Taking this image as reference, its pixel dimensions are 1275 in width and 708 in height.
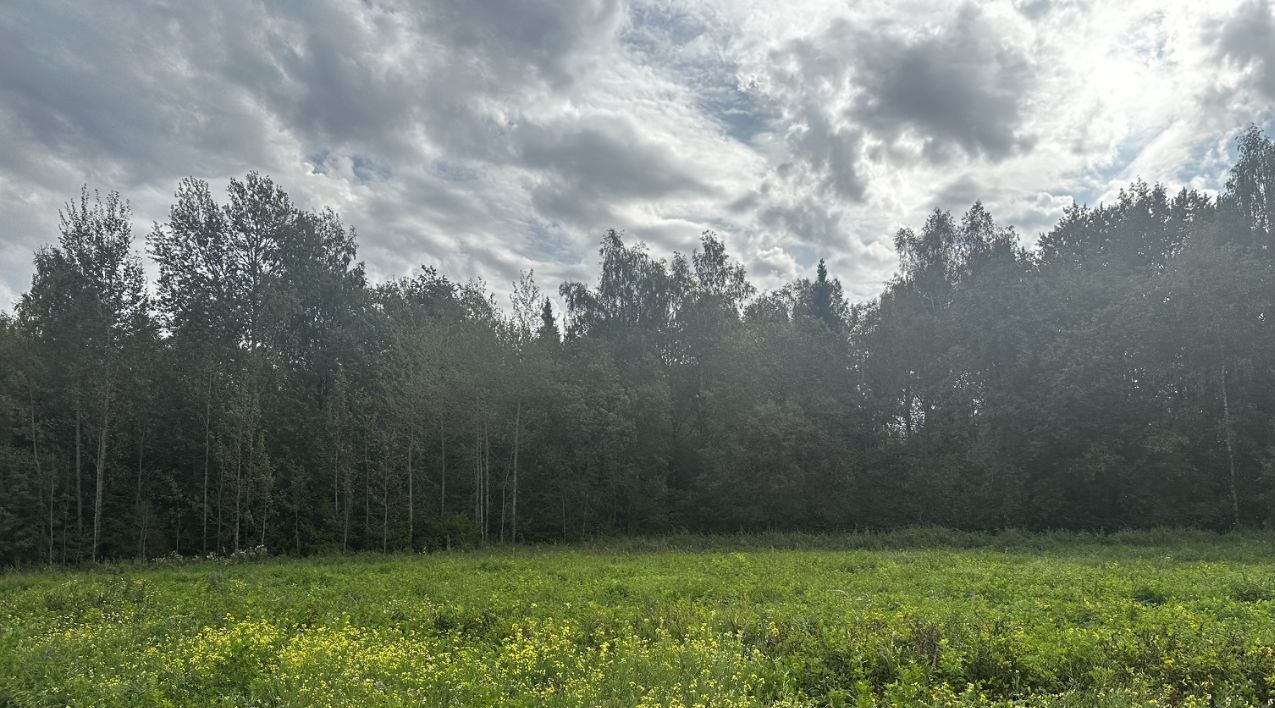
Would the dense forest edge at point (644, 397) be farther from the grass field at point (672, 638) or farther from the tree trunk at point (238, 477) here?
the grass field at point (672, 638)

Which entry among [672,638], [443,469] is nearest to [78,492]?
[443,469]

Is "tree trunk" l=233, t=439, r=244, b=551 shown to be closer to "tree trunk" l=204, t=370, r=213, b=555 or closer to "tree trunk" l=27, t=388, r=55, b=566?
"tree trunk" l=204, t=370, r=213, b=555

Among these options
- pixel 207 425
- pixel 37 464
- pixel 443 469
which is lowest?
pixel 443 469

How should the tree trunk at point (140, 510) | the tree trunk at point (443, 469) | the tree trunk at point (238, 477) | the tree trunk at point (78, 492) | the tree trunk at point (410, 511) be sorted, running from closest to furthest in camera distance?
the tree trunk at point (238, 477) < the tree trunk at point (78, 492) < the tree trunk at point (140, 510) < the tree trunk at point (410, 511) < the tree trunk at point (443, 469)

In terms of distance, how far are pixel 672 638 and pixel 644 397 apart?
32089 millimetres

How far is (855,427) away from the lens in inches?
1716

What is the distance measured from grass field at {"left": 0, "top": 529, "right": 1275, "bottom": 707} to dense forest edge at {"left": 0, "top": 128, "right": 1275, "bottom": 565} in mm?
14990

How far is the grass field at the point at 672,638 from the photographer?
7527 millimetres

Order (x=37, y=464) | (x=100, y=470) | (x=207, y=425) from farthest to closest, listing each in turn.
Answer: (x=207, y=425) < (x=37, y=464) < (x=100, y=470)

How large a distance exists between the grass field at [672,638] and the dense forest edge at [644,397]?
15.0 meters

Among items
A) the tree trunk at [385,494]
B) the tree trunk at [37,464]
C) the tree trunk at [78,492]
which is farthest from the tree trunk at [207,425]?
the tree trunk at [385,494]

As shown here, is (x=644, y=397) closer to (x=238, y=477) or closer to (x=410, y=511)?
(x=410, y=511)

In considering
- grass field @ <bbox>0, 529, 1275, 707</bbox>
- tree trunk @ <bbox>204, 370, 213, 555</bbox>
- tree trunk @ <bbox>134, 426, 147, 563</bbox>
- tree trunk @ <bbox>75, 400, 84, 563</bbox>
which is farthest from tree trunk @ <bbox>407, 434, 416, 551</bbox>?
grass field @ <bbox>0, 529, 1275, 707</bbox>

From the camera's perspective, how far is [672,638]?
9688 millimetres
